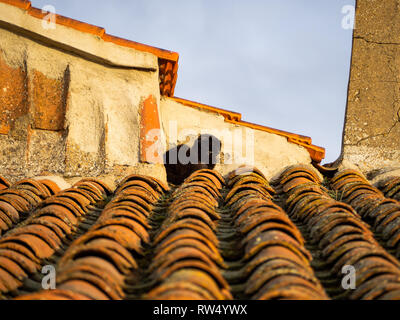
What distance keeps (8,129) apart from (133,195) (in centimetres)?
228

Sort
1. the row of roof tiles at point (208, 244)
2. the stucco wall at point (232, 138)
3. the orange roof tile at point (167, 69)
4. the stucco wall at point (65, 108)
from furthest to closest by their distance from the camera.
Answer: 1. the stucco wall at point (232, 138)
2. the orange roof tile at point (167, 69)
3. the stucco wall at point (65, 108)
4. the row of roof tiles at point (208, 244)

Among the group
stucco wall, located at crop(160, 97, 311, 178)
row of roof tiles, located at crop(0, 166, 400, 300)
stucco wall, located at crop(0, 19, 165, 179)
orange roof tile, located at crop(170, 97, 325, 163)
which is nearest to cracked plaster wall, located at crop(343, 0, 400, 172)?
orange roof tile, located at crop(170, 97, 325, 163)

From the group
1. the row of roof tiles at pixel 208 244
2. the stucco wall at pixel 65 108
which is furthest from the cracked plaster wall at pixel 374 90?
the stucco wall at pixel 65 108

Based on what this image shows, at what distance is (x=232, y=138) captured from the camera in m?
6.62

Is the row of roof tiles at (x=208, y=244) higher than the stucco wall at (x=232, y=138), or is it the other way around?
the stucco wall at (x=232, y=138)

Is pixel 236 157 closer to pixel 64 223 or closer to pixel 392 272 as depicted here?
pixel 64 223

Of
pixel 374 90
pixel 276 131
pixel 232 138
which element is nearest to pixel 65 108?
pixel 232 138

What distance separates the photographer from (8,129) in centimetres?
602

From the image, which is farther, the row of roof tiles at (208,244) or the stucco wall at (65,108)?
the stucco wall at (65,108)

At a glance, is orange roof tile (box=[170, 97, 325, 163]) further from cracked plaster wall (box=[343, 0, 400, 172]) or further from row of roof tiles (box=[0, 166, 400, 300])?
row of roof tiles (box=[0, 166, 400, 300])

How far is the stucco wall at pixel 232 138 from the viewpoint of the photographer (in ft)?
21.5

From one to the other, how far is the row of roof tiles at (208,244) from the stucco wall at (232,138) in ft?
5.67

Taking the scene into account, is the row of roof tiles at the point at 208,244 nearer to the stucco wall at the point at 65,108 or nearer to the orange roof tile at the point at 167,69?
the stucco wall at the point at 65,108

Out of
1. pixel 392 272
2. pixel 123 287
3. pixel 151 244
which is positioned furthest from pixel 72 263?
pixel 392 272
